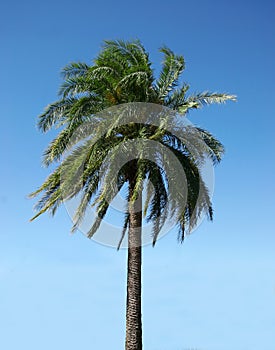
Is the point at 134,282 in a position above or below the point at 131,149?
below

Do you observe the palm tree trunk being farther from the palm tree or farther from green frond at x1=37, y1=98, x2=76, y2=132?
green frond at x1=37, y1=98, x2=76, y2=132

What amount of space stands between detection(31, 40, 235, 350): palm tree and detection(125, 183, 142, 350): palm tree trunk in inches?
1.3

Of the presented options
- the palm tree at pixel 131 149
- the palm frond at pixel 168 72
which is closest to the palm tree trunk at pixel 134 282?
the palm tree at pixel 131 149

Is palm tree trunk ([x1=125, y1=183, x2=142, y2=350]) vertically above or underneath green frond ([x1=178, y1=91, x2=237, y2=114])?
underneath

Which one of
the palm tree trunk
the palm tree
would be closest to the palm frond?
the palm tree

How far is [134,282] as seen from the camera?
19.7m

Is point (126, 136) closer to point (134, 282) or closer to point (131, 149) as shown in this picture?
point (131, 149)

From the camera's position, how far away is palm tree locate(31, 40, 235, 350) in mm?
19656

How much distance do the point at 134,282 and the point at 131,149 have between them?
4.40m

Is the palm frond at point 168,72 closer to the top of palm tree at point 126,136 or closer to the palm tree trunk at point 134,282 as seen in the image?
the top of palm tree at point 126,136

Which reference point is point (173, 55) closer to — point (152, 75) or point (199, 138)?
point (152, 75)

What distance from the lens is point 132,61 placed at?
20750 millimetres

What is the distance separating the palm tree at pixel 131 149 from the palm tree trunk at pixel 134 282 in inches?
1.3

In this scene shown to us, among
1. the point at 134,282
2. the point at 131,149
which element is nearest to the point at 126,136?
the point at 131,149
